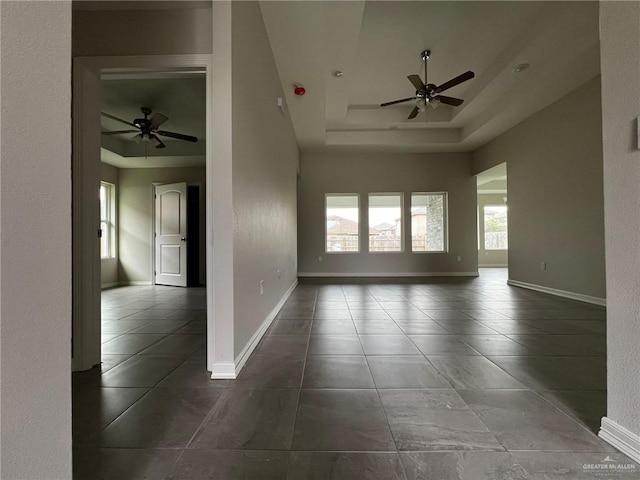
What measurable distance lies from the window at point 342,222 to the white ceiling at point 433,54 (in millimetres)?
1938

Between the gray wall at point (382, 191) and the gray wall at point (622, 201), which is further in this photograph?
the gray wall at point (382, 191)

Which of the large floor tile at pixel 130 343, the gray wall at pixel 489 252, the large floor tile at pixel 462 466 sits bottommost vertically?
the large floor tile at pixel 130 343

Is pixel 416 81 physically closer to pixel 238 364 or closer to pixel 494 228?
pixel 238 364

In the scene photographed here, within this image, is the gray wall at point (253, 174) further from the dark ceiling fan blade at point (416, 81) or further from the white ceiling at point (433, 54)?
the dark ceiling fan blade at point (416, 81)

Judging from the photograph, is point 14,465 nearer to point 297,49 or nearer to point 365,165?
point 297,49

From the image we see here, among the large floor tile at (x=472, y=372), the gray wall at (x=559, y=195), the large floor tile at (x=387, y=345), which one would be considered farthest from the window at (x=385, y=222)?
the large floor tile at (x=472, y=372)

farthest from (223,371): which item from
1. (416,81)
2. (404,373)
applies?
(416,81)

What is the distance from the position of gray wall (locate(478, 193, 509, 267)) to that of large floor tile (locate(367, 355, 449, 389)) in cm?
924

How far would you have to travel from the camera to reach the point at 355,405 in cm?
150

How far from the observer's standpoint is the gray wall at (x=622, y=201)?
113 cm

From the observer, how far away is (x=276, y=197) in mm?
3570

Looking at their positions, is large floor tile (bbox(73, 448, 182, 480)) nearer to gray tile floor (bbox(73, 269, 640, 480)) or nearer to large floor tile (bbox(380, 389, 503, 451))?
gray tile floor (bbox(73, 269, 640, 480))

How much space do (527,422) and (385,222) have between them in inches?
237

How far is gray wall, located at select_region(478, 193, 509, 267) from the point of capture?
32.9 feet
